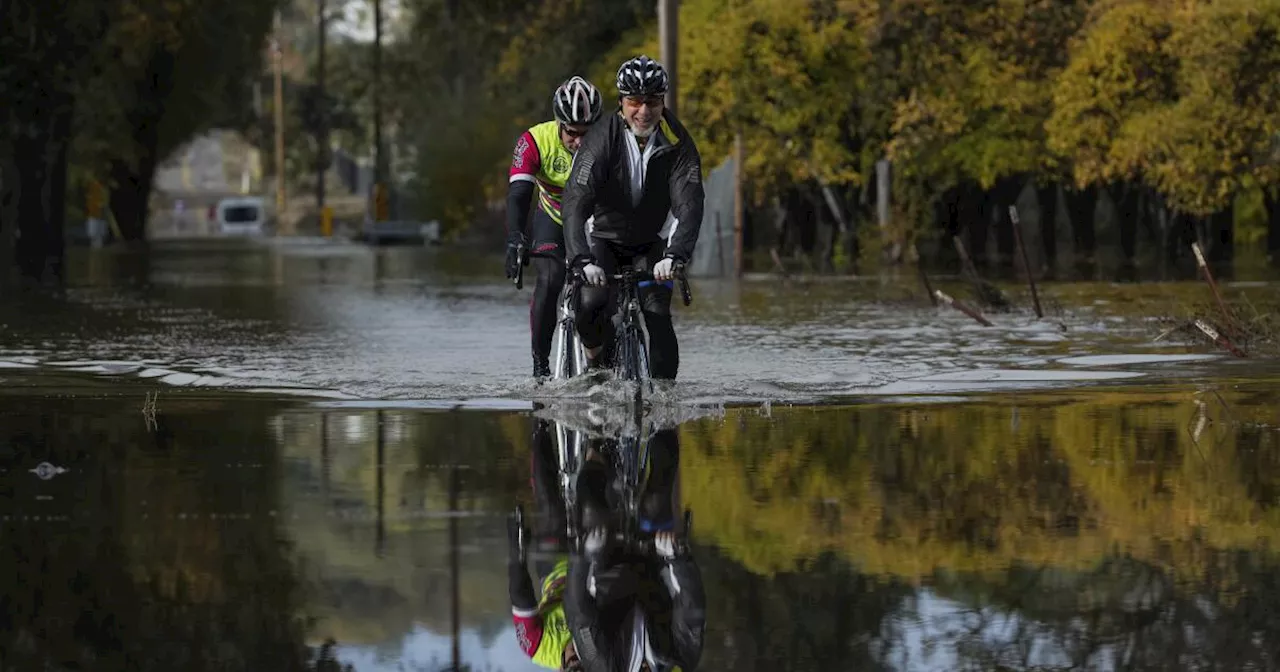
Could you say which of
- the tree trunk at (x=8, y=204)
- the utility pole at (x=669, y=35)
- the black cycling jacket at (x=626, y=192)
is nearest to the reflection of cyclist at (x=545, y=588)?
the black cycling jacket at (x=626, y=192)

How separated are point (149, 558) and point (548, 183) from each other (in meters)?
6.27

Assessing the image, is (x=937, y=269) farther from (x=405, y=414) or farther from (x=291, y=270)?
(x=405, y=414)

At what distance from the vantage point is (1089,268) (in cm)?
4603

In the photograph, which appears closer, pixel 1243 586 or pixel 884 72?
pixel 1243 586

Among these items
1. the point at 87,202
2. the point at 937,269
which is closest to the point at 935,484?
the point at 937,269

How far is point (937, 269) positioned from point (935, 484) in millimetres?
34194

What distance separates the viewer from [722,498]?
448 inches

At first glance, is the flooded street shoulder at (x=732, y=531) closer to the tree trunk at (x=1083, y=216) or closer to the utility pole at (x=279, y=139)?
the tree trunk at (x=1083, y=216)

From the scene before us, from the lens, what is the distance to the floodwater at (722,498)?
26.0 feet

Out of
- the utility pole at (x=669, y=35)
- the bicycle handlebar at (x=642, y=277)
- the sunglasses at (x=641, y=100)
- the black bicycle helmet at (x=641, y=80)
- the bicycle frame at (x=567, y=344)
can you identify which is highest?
the utility pole at (x=669, y=35)

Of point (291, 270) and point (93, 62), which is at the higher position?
point (93, 62)

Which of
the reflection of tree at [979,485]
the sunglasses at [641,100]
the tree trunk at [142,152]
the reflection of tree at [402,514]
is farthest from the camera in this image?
the tree trunk at [142,152]

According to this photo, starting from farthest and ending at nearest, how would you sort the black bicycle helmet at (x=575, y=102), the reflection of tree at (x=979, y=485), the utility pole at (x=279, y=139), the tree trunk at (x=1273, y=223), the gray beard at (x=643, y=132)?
the utility pole at (x=279, y=139) → the tree trunk at (x=1273, y=223) → the black bicycle helmet at (x=575, y=102) → the gray beard at (x=643, y=132) → the reflection of tree at (x=979, y=485)

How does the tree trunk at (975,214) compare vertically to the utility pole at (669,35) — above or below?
below
